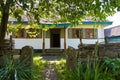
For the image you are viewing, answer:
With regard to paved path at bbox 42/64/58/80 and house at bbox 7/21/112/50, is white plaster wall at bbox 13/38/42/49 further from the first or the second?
paved path at bbox 42/64/58/80

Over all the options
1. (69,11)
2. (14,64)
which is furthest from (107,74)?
(69,11)

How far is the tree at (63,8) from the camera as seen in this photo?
1062 cm

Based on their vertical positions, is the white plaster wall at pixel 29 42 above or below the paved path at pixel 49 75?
above

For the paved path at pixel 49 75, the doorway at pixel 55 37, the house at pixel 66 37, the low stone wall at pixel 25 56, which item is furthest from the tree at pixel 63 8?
the doorway at pixel 55 37

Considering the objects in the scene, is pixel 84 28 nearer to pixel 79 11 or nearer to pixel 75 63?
pixel 79 11

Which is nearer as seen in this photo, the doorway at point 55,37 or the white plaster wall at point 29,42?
the white plaster wall at point 29,42

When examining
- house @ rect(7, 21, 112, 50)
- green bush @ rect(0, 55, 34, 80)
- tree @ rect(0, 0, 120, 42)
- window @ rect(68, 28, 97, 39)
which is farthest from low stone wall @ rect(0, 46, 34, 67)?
window @ rect(68, 28, 97, 39)

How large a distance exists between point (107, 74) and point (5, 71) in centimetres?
338

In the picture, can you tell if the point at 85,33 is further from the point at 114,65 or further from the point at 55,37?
the point at 114,65

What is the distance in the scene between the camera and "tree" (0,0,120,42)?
10.6 metres

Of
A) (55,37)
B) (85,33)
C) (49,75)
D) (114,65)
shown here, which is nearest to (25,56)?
(49,75)

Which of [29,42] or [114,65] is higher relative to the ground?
[29,42]

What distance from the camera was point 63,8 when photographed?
43.1 feet

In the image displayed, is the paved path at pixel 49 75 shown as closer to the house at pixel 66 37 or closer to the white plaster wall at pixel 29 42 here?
the house at pixel 66 37
